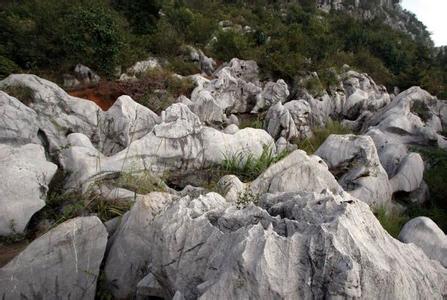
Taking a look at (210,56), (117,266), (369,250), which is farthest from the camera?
(210,56)

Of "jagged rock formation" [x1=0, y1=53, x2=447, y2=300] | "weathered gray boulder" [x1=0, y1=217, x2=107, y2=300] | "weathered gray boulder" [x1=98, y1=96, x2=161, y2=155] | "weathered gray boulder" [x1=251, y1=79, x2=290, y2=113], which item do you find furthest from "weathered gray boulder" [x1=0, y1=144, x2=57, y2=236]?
"weathered gray boulder" [x1=251, y1=79, x2=290, y2=113]

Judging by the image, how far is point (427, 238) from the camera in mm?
5012

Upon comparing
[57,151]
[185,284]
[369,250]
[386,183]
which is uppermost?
[369,250]

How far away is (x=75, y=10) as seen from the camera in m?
13.7

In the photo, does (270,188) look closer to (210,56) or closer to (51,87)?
(51,87)

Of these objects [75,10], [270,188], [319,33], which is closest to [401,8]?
[319,33]

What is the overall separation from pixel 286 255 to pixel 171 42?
16439mm

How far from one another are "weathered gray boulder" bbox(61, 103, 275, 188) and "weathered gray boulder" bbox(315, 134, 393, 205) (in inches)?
58.7

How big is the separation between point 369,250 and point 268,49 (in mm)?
16139

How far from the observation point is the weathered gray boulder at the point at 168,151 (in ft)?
21.3

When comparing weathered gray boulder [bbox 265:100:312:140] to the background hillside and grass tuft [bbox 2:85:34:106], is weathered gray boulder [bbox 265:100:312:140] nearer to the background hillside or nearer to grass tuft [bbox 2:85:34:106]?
the background hillside

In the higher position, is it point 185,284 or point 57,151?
point 185,284

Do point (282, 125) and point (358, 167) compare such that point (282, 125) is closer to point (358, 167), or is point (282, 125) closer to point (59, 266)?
point (358, 167)

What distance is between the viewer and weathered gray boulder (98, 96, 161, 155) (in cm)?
826
